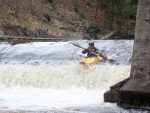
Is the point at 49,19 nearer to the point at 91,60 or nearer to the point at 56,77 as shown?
the point at 91,60

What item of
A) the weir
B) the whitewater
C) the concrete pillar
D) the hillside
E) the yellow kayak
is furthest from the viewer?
the hillside

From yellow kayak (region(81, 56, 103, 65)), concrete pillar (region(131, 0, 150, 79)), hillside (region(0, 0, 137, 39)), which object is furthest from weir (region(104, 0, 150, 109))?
hillside (region(0, 0, 137, 39))

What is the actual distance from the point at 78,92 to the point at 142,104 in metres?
4.21

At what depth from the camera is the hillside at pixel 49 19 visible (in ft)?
100

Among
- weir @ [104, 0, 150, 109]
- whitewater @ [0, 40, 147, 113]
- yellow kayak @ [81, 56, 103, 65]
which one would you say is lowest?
whitewater @ [0, 40, 147, 113]

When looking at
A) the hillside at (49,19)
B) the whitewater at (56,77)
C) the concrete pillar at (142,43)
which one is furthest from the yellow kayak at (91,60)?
the hillside at (49,19)

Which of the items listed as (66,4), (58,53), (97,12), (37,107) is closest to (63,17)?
(66,4)

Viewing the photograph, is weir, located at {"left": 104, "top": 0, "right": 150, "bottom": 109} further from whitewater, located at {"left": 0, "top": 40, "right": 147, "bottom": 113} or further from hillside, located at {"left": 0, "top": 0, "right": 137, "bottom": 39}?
hillside, located at {"left": 0, "top": 0, "right": 137, "bottom": 39}

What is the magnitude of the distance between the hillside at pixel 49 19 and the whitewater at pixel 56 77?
9.32 m

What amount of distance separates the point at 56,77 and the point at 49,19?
66.9 ft

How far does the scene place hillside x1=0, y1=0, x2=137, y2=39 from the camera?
3060cm

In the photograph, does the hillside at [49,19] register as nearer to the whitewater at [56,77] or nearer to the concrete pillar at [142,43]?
the whitewater at [56,77]

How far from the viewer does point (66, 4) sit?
41219mm

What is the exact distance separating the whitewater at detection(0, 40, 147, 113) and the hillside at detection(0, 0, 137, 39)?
932cm
